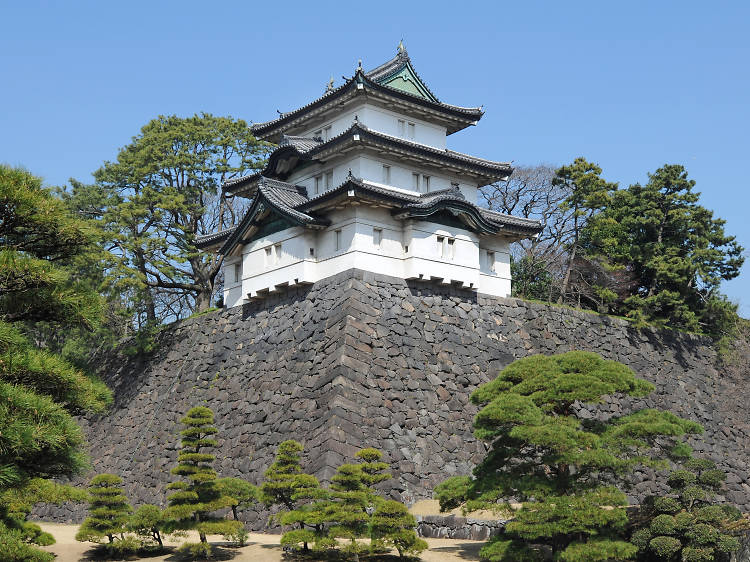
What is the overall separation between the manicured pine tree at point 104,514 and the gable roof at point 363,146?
10.7m

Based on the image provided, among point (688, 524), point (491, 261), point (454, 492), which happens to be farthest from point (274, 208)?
point (688, 524)

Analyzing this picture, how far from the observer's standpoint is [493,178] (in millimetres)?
25891

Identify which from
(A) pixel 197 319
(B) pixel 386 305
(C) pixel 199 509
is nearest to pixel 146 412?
(A) pixel 197 319

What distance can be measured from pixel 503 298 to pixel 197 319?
31.9 ft

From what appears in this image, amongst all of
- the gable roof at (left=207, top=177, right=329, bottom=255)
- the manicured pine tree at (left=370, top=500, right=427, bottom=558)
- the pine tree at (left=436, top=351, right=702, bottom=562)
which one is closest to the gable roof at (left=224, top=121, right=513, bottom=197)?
the gable roof at (left=207, top=177, right=329, bottom=255)

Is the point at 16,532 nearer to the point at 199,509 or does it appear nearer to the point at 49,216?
the point at 49,216

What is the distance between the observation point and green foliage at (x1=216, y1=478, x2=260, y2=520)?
16.7 meters

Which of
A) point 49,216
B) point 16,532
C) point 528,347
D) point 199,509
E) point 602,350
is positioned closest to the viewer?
point 16,532

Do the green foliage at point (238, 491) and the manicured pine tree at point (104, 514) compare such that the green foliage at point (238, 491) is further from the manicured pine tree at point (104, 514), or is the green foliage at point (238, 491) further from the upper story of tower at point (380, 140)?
the upper story of tower at point (380, 140)

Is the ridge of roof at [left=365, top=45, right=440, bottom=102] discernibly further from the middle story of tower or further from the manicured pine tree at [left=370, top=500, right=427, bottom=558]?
the manicured pine tree at [left=370, top=500, right=427, bottom=558]

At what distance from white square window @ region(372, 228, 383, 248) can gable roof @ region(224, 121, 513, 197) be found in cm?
240

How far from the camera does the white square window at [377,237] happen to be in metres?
22.5

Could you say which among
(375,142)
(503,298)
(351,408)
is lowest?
(351,408)

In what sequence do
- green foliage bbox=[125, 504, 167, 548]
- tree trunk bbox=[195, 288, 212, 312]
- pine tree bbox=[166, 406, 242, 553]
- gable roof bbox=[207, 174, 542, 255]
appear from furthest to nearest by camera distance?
tree trunk bbox=[195, 288, 212, 312]
gable roof bbox=[207, 174, 542, 255]
green foliage bbox=[125, 504, 167, 548]
pine tree bbox=[166, 406, 242, 553]
